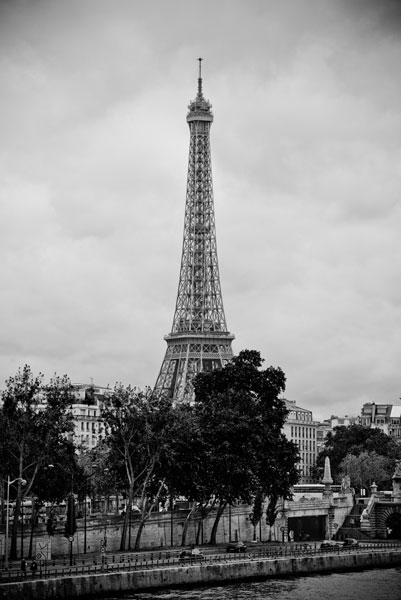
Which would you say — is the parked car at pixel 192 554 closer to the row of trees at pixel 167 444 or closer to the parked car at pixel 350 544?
the row of trees at pixel 167 444

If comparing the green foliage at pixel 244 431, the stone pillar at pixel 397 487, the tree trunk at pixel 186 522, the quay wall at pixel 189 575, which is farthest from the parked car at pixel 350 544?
the stone pillar at pixel 397 487

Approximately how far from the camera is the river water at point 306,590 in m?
95.9

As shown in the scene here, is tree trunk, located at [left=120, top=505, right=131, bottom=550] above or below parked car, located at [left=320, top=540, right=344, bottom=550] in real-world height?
above

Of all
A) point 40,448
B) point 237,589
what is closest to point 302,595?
point 237,589

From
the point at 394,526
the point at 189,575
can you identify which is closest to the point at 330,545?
the point at 189,575

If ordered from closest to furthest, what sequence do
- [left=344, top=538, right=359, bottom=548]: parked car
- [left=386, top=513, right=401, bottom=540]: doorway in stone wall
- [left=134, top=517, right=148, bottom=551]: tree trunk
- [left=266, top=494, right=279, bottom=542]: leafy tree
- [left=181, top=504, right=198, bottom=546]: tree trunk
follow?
1. [left=134, top=517, right=148, bottom=551]: tree trunk
2. [left=344, top=538, right=359, bottom=548]: parked car
3. [left=181, top=504, right=198, bottom=546]: tree trunk
4. [left=266, top=494, right=279, bottom=542]: leafy tree
5. [left=386, top=513, right=401, bottom=540]: doorway in stone wall

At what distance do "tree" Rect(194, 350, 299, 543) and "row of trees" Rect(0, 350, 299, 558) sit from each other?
10 cm

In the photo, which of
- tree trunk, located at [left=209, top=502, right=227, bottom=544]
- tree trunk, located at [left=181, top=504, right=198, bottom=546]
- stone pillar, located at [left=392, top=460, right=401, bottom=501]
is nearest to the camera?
tree trunk, located at [left=181, top=504, right=198, bottom=546]

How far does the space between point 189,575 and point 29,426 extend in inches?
799

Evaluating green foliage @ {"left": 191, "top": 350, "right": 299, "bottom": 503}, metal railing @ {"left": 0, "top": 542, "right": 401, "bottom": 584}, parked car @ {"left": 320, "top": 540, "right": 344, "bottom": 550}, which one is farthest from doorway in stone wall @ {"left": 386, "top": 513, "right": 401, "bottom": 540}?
parked car @ {"left": 320, "top": 540, "right": 344, "bottom": 550}

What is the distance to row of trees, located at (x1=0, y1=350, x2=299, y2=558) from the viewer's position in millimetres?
112125

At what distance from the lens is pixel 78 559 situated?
10662 cm

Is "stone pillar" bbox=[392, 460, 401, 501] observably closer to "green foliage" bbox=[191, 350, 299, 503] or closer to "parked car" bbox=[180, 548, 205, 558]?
"green foliage" bbox=[191, 350, 299, 503]

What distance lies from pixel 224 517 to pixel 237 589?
1496 inches
